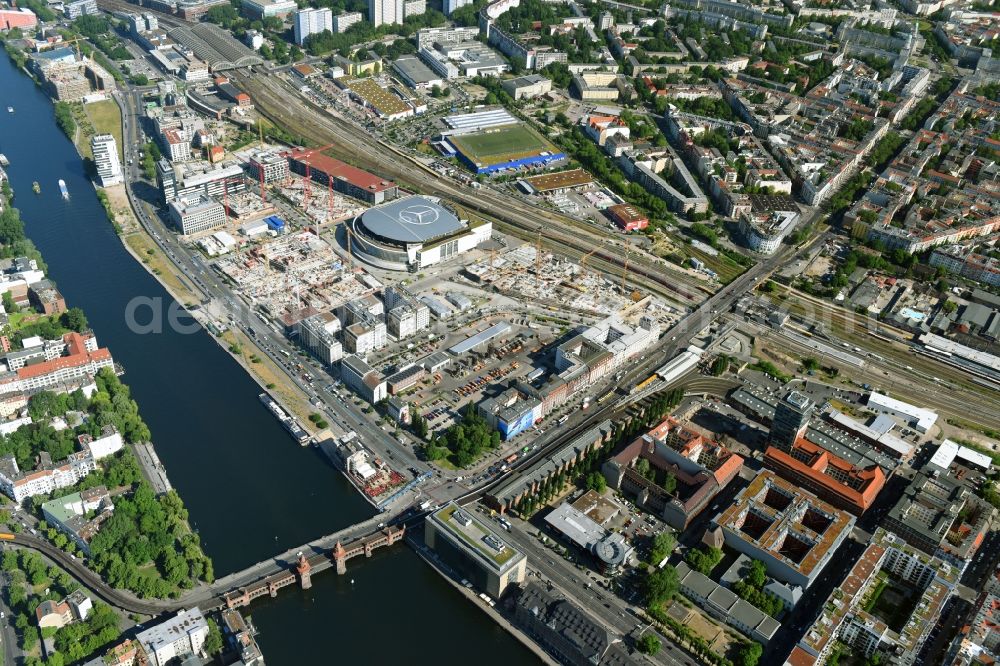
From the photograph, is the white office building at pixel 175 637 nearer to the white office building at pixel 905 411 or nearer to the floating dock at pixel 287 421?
the floating dock at pixel 287 421

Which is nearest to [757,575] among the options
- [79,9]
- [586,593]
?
[586,593]

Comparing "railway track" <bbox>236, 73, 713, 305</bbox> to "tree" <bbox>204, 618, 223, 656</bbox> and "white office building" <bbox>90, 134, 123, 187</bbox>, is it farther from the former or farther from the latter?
"tree" <bbox>204, 618, 223, 656</bbox>

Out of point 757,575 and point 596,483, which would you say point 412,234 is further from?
point 757,575

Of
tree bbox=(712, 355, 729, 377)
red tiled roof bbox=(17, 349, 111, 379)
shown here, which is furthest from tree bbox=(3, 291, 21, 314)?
tree bbox=(712, 355, 729, 377)

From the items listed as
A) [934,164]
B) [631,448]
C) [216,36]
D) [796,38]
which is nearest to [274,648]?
[631,448]

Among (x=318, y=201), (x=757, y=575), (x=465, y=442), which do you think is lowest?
(x=757, y=575)

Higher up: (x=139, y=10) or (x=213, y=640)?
(x=139, y=10)

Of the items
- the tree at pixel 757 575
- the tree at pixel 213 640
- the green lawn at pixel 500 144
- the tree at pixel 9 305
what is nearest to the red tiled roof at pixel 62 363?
the tree at pixel 9 305
